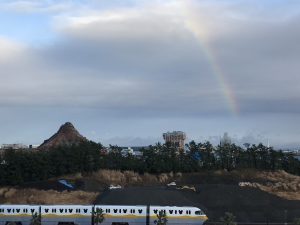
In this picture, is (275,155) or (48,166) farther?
(275,155)

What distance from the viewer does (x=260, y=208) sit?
7662cm

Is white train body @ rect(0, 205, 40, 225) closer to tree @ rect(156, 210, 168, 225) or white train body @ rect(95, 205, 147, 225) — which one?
white train body @ rect(95, 205, 147, 225)

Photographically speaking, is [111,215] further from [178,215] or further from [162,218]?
[178,215]

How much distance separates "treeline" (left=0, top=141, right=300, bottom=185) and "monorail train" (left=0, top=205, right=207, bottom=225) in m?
47.8

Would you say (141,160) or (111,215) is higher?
(141,160)

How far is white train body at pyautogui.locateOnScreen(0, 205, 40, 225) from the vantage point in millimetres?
65688

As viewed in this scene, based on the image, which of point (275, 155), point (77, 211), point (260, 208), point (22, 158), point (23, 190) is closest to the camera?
point (77, 211)

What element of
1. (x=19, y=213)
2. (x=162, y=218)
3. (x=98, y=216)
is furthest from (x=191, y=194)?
(x=19, y=213)

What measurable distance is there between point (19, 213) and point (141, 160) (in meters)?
68.0

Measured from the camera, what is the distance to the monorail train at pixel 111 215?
64688 mm

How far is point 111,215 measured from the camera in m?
65.2

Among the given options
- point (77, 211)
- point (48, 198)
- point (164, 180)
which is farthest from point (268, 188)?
point (77, 211)

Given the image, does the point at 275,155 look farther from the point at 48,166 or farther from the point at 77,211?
the point at 77,211

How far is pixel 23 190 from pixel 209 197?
40141mm
